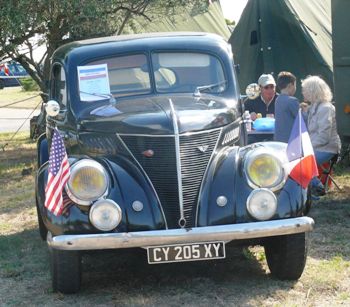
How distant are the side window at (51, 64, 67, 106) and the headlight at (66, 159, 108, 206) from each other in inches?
58.0

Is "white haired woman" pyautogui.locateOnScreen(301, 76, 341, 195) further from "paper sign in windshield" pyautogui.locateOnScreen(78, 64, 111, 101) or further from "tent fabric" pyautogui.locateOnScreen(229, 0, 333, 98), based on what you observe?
"tent fabric" pyautogui.locateOnScreen(229, 0, 333, 98)

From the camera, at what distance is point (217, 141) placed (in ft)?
17.7

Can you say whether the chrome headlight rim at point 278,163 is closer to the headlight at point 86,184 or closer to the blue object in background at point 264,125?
the headlight at point 86,184

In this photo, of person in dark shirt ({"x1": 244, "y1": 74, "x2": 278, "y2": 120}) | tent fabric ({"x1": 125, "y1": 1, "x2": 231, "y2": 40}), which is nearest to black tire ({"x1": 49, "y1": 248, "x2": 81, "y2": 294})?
person in dark shirt ({"x1": 244, "y1": 74, "x2": 278, "y2": 120})

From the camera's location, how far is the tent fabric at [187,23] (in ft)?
47.5

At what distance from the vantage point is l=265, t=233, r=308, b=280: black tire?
517cm

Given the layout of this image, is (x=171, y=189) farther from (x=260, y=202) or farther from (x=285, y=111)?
(x=285, y=111)

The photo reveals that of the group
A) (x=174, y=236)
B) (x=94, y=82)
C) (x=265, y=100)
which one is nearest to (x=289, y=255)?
(x=174, y=236)

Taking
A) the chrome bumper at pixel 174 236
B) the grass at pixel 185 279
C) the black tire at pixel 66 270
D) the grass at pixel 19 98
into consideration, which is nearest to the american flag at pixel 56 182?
the chrome bumper at pixel 174 236

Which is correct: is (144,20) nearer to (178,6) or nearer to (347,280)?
(178,6)

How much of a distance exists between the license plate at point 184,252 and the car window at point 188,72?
1.74m

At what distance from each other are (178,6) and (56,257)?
29.5 feet

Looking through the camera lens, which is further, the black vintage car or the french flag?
the french flag

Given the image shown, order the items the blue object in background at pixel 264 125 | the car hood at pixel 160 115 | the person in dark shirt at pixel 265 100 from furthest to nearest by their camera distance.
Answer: the person in dark shirt at pixel 265 100, the blue object in background at pixel 264 125, the car hood at pixel 160 115
